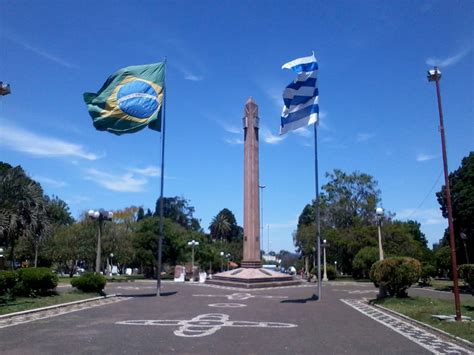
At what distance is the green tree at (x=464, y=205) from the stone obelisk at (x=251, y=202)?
1421 cm

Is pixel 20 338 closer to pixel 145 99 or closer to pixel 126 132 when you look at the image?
pixel 126 132

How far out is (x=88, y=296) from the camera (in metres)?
19.7

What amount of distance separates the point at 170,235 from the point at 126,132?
1491 inches

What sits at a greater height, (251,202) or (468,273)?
(251,202)

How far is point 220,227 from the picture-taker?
11600 centimetres

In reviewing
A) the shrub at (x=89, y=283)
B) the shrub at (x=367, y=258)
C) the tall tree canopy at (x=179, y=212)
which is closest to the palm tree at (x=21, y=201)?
the shrub at (x=89, y=283)

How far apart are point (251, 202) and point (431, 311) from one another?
75.7 ft

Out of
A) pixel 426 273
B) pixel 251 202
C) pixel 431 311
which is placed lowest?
pixel 431 311

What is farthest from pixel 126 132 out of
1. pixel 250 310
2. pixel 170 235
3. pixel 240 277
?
pixel 170 235

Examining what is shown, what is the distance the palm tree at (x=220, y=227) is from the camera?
381 ft

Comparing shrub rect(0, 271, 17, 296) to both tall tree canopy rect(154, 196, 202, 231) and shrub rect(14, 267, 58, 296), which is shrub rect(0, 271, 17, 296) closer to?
shrub rect(14, 267, 58, 296)

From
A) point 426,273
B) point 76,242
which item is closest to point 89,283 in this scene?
point 426,273

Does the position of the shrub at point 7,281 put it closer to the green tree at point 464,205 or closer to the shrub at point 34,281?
the shrub at point 34,281

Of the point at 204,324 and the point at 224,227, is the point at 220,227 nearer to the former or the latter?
the point at 224,227
